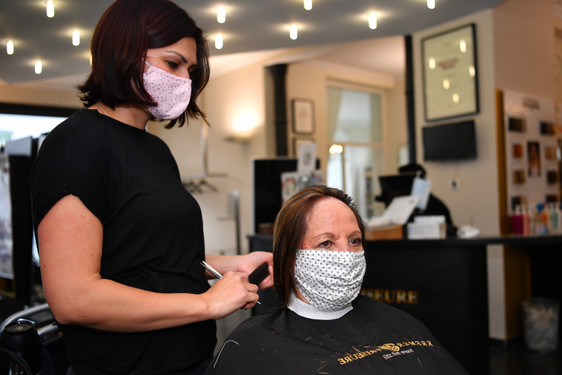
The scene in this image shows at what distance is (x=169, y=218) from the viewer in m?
1.04

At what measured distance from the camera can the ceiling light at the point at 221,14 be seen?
3943mm

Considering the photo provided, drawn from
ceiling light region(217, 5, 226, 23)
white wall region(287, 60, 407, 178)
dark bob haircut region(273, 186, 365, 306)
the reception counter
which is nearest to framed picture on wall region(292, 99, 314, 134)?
white wall region(287, 60, 407, 178)

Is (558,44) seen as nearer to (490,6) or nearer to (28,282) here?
(490,6)

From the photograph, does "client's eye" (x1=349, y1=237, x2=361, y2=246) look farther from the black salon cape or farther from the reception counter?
the reception counter

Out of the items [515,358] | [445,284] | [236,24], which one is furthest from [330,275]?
[236,24]

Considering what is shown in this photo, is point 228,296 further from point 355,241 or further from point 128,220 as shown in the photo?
point 355,241

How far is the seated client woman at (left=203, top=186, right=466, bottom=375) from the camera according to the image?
1222mm

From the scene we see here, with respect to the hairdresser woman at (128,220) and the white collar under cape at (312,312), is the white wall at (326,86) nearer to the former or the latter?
the white collar under cape at (312,312)

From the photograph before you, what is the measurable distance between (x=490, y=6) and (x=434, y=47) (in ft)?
2.07

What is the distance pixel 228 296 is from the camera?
3.30ft

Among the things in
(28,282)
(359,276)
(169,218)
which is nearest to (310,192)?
(359,276)

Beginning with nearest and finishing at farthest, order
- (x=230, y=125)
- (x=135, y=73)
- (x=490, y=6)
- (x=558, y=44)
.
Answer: (x=135, y=73)
(x=490, y=6)
(x=558, y=44)
(x=230, y=125)

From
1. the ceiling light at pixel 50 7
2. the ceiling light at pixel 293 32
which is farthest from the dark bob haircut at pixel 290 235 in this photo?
the ceiling light at pixel 293 32

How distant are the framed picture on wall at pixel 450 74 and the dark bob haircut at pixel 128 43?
403 cm
